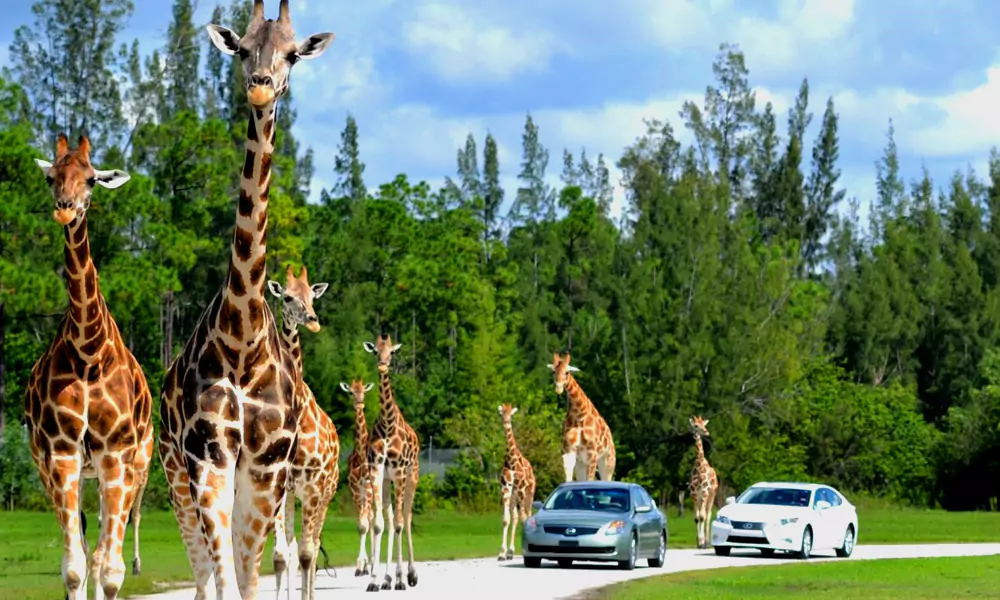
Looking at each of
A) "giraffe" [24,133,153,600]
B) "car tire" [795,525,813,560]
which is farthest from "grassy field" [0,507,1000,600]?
"giraffe" [24,133,153,600]

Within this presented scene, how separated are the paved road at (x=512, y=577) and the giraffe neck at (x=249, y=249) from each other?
23.9ft

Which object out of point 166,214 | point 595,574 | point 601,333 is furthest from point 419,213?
point 595,574

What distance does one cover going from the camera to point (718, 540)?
33.8 metres

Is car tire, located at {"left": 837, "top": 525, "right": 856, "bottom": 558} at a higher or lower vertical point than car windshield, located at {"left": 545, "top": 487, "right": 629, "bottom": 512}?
lower

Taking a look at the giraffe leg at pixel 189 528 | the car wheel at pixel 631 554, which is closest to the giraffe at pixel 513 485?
the car wheel at pixel 631 554

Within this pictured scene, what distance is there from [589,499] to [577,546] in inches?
62.6

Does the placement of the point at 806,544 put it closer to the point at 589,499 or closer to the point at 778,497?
the point at 778,497

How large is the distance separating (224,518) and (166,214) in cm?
4882

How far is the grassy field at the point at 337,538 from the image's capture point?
24375 mm

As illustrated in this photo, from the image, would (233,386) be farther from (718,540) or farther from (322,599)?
(718,540)

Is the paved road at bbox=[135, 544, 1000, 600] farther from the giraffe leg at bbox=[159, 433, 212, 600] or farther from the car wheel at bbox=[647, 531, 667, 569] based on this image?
the giraffe leg at bbox=[159, 433, 212, 600]

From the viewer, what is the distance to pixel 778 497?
3409 cm

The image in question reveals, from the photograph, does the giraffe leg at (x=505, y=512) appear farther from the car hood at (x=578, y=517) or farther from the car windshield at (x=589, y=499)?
the car hood at (x=578, y=517)

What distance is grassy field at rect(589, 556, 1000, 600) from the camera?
22.2 metres
